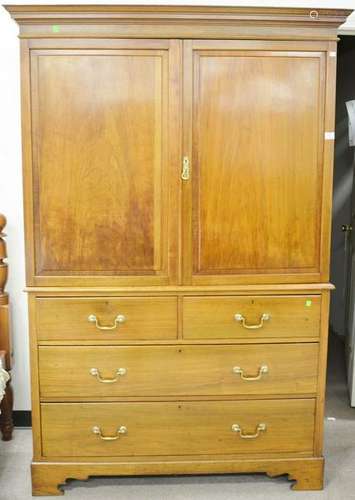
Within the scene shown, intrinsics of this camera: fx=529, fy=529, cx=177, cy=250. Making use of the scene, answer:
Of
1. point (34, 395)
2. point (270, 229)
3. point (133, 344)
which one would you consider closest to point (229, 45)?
point (270, 229)

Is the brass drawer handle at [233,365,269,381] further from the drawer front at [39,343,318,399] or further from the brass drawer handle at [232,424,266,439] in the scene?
the brass drawer handle at [232,424,266,439]

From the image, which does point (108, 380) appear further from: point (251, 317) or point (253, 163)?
point (253, 163)

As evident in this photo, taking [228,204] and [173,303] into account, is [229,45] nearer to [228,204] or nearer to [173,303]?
[228,204]

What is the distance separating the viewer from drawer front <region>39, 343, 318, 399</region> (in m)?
2.22

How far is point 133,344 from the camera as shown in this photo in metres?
2.22

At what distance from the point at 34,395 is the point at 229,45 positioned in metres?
1.64

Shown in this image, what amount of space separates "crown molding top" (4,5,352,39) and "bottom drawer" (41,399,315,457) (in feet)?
4.99

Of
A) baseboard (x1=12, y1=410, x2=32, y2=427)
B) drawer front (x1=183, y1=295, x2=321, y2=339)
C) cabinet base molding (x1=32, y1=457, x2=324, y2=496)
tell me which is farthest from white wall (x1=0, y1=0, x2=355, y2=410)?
drawer front (x1=183, y1=295, x2=321, y2=339)

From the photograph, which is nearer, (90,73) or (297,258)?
(90,73)

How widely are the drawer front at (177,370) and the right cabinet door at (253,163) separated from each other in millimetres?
313

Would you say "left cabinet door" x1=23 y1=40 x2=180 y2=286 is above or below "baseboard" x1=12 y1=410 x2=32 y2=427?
above

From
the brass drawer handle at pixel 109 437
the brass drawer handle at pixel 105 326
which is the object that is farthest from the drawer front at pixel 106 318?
the brass drawer handle at pixel 109 437

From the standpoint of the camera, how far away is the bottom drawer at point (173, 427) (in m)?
2.26

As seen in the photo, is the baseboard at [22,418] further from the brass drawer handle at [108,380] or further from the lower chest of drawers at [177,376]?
the brass drawer handle at [108,380]
